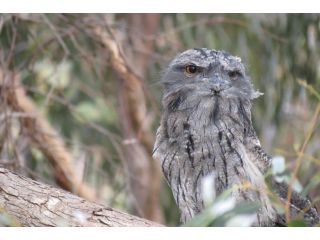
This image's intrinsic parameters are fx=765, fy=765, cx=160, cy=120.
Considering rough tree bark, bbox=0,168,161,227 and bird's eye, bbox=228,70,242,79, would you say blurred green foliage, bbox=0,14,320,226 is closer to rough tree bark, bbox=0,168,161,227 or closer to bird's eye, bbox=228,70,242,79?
bird's eye, bbox=228,70,242,79

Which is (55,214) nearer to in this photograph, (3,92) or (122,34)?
(3,92)

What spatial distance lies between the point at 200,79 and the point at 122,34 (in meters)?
2.01

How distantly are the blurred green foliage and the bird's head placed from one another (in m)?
0.97

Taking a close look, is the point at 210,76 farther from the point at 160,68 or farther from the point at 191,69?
the point at 160,68

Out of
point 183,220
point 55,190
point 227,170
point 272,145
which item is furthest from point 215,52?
point 272,145

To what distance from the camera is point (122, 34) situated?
16.3 feet

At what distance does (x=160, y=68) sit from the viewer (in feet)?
14.6

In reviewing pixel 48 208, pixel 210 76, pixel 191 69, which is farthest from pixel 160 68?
pixel 48 208

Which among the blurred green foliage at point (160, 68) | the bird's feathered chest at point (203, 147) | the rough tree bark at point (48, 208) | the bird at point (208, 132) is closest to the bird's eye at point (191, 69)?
the bird at point (208, 132)

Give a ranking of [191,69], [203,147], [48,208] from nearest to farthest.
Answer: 1. [48,208]
2. [203,147]
3. [191,69]

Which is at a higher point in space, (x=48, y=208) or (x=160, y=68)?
(x=160, y=68)

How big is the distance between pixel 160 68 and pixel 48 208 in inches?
78.8

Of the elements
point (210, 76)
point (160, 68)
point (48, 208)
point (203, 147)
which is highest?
point (160, 68)

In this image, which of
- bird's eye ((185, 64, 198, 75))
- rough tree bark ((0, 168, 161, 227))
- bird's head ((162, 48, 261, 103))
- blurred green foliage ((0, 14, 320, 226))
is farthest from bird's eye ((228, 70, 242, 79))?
blurred green foliage ((0, 14, 320, 226))
